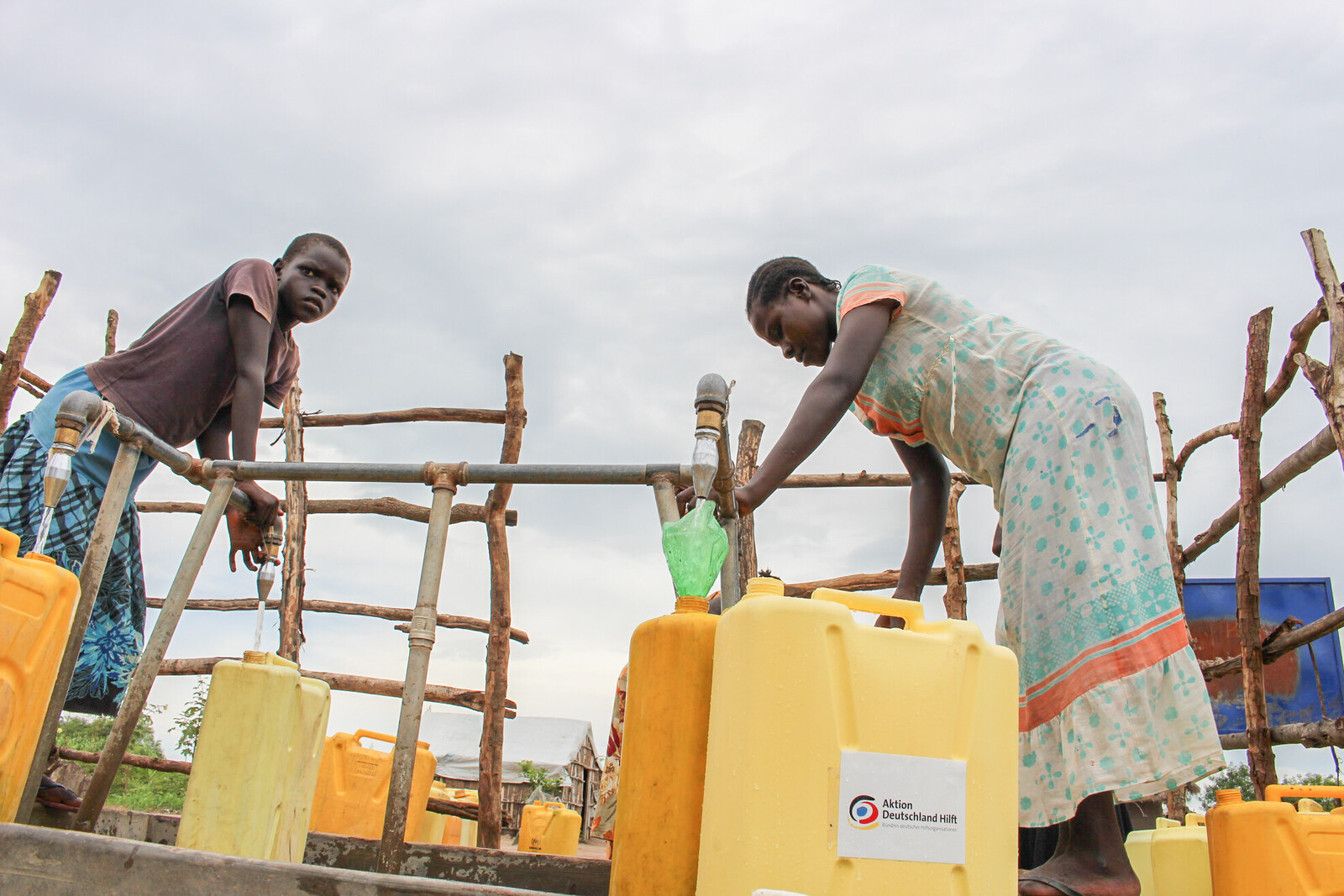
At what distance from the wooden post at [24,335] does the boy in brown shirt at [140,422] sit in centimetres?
381

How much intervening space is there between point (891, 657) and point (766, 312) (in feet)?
3.90

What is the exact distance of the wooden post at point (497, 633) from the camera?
5279mm

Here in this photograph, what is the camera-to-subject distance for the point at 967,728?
110 cm

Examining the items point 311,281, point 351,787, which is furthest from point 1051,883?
point 351,787

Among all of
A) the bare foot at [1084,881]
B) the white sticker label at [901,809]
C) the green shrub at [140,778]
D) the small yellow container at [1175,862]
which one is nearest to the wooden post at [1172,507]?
the small yellow container at [1175,862]

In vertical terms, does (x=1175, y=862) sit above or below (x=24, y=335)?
below

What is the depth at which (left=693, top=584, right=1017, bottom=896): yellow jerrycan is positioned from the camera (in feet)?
3.25

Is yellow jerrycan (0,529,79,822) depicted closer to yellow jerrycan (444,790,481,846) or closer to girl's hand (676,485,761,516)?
girl's hand (676,485,761,516)

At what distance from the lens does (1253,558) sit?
4121mm

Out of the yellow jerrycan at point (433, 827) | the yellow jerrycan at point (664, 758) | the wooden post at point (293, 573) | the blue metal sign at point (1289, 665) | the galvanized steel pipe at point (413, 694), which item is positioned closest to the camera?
the yellow jerrycan at point (664, 758)

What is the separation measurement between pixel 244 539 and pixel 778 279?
146 cm

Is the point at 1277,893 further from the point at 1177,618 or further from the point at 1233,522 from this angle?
the point at 1233,522

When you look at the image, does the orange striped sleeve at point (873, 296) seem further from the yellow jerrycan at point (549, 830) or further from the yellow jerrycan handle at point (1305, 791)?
the yellow jerrycan at point (549, 830)

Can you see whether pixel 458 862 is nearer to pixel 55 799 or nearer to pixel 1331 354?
pixel 55 799
